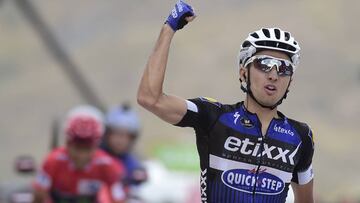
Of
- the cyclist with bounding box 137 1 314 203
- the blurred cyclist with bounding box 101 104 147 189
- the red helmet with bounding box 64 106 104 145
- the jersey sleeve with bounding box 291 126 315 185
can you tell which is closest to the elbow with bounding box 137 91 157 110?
the cyclist with bounding box 137 1 314 203

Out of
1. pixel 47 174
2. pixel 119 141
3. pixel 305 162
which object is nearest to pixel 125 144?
pixel 119 141

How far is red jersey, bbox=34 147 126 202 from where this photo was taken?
11820mm

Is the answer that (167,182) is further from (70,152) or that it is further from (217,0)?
(217,0)

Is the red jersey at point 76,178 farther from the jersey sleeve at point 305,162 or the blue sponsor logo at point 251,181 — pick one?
the blue sponsor logo at point 251,181

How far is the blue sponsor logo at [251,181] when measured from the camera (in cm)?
684

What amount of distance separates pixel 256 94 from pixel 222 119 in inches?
10.3

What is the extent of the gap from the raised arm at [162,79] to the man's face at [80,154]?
5171 millimetres

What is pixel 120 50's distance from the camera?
138 ft

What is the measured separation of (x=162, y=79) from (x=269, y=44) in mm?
811

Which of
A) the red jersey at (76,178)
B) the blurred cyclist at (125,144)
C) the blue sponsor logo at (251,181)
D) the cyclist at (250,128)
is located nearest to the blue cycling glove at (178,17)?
the cyclist at (250,128)

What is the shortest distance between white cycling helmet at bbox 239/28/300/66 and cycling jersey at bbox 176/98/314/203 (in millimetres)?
364

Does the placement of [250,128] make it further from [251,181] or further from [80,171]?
[80,171]

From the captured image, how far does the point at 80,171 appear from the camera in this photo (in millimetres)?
11969

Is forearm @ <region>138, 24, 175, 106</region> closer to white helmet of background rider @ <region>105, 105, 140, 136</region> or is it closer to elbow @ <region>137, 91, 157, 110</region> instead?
elbow @ <region>137, 91, 157, 110</region>
